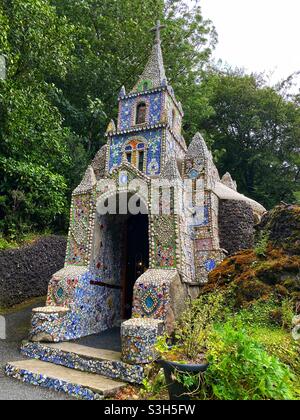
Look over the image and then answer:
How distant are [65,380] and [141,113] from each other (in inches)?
302

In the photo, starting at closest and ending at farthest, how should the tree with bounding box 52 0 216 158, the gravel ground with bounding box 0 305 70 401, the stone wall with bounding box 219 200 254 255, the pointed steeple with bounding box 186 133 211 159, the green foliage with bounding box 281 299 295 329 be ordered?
the gravel ground with bounding box 0 305 70 401, the green foliage with bounding box 281 299 295 329, the pointed steeple with bounding box 186 133 211 159, the stone wall with bounding box 219 200 254 255, the tree with bounding box 52 0 216 158

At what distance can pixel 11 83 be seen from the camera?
1081 cm

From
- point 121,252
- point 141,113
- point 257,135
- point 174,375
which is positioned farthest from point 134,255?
point 257,135

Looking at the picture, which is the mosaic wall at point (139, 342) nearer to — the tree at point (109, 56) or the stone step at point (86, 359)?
the stone step at point (86, 359)

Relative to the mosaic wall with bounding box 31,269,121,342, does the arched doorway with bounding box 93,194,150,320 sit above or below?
above

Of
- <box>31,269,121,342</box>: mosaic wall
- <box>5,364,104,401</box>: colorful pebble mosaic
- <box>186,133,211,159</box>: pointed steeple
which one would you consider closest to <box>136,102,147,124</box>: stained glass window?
<box>186,133,211,159</box>: pointed steeple

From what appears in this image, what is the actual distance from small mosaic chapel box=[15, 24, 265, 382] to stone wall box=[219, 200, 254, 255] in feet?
0.10

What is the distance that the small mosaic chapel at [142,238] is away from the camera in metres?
7.39

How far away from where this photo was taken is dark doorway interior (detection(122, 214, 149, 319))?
36.2 ft

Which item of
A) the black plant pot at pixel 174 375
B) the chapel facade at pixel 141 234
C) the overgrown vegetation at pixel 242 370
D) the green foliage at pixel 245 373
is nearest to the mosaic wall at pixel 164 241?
the chapel facade at pixel 141 234

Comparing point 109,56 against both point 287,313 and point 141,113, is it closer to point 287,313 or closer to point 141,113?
point 141,113

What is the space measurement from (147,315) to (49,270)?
5.51m

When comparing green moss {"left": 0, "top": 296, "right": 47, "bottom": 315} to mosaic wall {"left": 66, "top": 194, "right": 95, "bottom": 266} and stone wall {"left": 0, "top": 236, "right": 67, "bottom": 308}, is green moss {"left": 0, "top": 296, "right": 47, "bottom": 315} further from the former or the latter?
mosaic wall {"left": 66, "top": 194, "right": 95, "bottom": 266}
